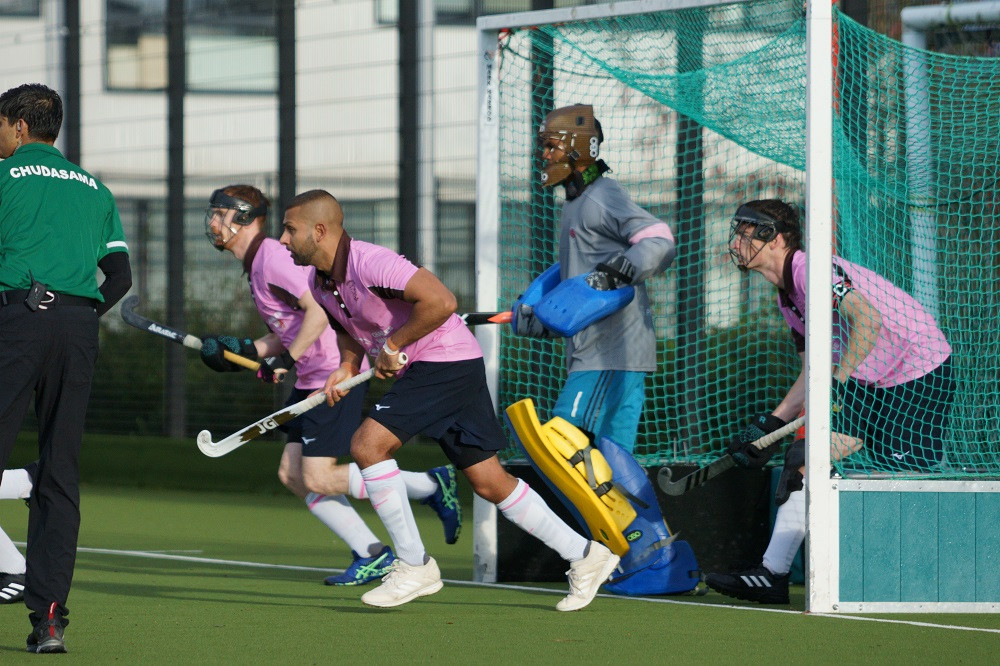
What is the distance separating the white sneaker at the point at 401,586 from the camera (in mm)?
5324

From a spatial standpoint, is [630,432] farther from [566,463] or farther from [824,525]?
[824,525]

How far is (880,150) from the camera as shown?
6.57 meters

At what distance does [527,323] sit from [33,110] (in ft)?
6.66

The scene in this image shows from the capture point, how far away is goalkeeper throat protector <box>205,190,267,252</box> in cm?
662

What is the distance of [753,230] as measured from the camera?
233 inches

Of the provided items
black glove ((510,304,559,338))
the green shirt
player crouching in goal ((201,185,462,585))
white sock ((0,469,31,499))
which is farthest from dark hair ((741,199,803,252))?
white sock ((0,469,31,499))

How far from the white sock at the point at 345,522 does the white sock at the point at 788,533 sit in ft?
5.02

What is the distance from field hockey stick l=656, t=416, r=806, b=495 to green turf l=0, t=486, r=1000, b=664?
1.50 feet

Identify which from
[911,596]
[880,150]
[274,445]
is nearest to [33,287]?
[911,596]

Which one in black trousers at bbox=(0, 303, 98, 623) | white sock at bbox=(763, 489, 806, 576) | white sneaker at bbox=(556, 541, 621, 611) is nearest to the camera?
black trousers at bbox=(0, 303, 98, 623)

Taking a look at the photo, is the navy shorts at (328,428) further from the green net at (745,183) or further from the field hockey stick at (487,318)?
the green net at (745,183)

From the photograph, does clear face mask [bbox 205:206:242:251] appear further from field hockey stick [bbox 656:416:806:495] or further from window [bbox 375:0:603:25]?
window [bbox 375:0:603:25]

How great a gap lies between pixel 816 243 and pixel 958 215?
1286 millimetres

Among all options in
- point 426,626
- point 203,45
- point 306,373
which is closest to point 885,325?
point 426,626
